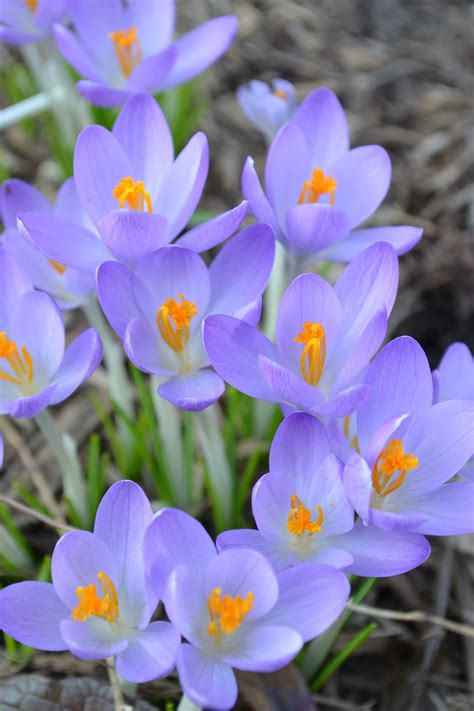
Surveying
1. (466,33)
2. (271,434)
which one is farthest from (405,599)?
(466,33)

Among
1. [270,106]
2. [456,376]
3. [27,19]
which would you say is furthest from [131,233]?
[27,19]

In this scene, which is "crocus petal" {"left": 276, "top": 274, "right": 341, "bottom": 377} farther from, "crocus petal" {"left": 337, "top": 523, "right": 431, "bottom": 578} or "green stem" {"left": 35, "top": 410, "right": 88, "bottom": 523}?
"green stem" {"left": 35, "top": 410, "right": 88, "bottom": 523}

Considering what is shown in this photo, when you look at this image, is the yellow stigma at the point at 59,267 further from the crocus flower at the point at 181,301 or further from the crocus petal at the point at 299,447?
the crocus petal at the point at 299,447

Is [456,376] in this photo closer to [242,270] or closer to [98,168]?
[242,270]

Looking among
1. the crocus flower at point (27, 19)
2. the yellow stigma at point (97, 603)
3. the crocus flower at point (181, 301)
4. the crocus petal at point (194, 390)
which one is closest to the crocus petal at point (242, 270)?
the crocus flower at point (181, 301)

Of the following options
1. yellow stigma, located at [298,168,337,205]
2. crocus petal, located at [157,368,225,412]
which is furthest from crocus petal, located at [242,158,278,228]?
crocus petal, located at [157,368,225,412]

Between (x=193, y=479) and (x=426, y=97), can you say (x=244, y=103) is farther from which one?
(x=426, y=97)

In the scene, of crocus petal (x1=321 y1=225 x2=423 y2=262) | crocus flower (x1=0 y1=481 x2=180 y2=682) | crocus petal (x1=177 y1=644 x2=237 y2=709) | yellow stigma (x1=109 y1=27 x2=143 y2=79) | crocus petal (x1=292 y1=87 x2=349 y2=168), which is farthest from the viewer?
yellow stigma (x1=109 y1=27 x2=143 y2=79)
